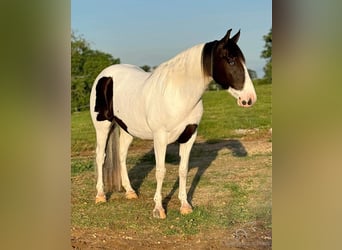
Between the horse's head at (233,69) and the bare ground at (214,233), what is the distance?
0.98 ft

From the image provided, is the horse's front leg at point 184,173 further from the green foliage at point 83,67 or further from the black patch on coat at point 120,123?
the green foliage at point 83,67

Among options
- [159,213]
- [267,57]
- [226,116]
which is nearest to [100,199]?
[159,213]

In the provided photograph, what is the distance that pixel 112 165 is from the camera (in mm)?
1632

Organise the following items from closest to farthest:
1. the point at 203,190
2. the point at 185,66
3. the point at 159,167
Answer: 1. the point at 185,66
2. the point at 159,167
3. the point at 203,190

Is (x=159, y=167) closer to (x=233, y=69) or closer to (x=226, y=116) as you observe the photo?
(x=226, y=116)

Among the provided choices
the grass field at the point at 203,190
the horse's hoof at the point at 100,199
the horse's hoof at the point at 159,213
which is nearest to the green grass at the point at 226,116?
the grass field at the point at 203,190

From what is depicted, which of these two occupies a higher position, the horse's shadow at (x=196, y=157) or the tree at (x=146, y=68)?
the tree at (x=146, y=68)

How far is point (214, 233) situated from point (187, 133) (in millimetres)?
351

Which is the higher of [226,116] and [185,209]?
[226,116]

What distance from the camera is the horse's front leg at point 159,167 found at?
1.41m

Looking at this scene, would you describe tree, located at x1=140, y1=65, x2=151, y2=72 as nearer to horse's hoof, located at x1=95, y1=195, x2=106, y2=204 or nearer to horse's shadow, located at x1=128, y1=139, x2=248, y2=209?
horse's shadow, located at x1=128, y1=139, x2=248, y2=209

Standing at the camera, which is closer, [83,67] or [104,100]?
[83,67]

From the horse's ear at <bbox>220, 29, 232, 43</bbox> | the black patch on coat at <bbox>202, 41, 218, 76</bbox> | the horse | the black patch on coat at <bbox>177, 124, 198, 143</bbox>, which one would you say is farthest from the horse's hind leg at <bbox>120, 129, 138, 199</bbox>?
the horse's ear at <bbox>220, 29, 232, 43</bbox>
